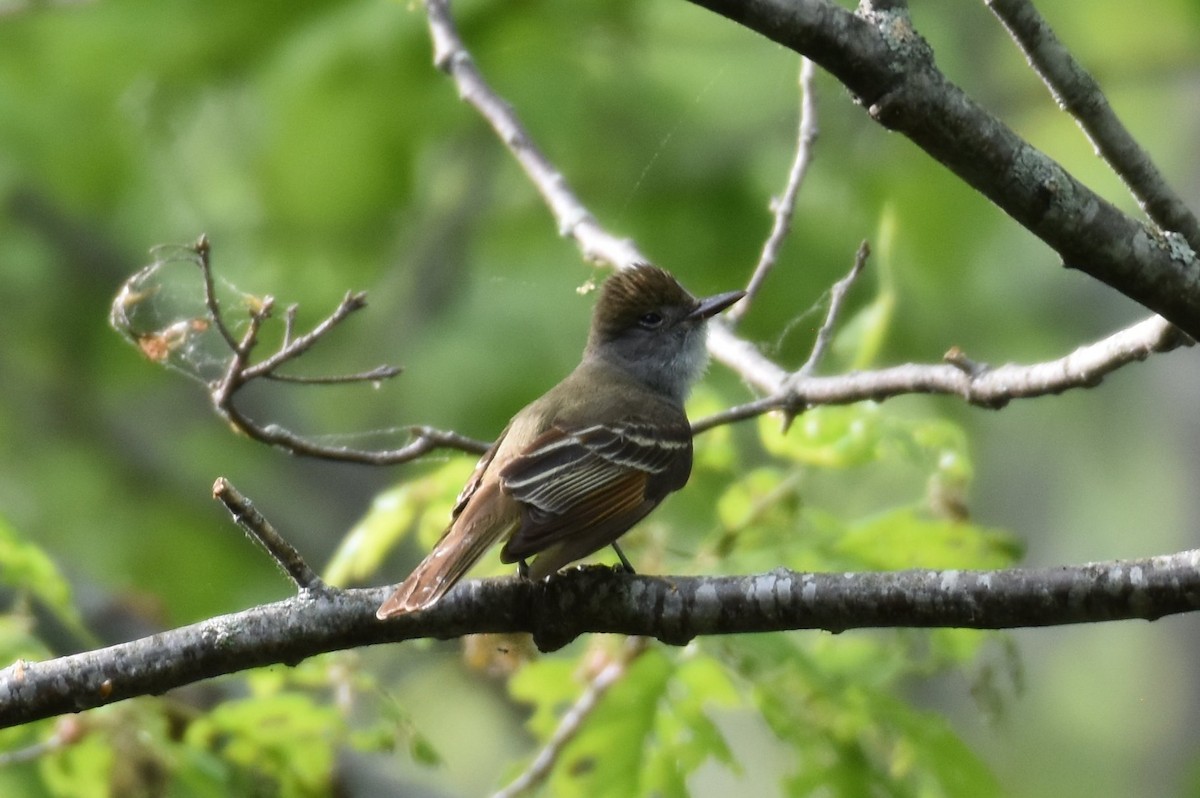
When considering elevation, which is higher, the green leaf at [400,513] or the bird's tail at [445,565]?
the bird's tail at [445,565]

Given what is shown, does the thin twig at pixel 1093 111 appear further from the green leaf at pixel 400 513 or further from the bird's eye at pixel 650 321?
the bird's eye at pixel 650 321

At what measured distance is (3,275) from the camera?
9.21 meters

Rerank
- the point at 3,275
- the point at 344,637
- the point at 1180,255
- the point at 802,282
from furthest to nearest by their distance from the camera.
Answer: the point at 3,275 → the point at 802,282 → the point at 344,637 → the point at 1180,255

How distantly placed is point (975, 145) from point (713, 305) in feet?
7.60

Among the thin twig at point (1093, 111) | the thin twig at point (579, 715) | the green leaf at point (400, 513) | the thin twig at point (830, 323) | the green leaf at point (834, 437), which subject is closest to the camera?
the thin twig at point (1093, 111)

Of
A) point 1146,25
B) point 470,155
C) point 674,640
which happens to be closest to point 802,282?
point 470,155

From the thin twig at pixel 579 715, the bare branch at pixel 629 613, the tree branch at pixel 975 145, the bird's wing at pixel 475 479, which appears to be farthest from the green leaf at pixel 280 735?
the tree branch at pixel 975 145

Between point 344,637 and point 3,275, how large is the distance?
693 centimetres

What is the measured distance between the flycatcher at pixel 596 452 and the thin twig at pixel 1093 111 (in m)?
1.48

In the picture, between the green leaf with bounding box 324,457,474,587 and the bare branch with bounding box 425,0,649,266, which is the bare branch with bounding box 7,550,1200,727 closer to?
the green leaf with bounding box 324,457,474,587

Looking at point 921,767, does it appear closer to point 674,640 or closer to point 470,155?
point 674,640

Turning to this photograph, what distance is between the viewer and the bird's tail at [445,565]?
123 inches

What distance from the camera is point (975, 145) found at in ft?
8.86

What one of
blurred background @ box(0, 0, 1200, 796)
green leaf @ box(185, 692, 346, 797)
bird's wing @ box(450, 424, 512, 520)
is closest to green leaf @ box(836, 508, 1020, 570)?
bird's wing @ box(450, 424, 512, 520)
